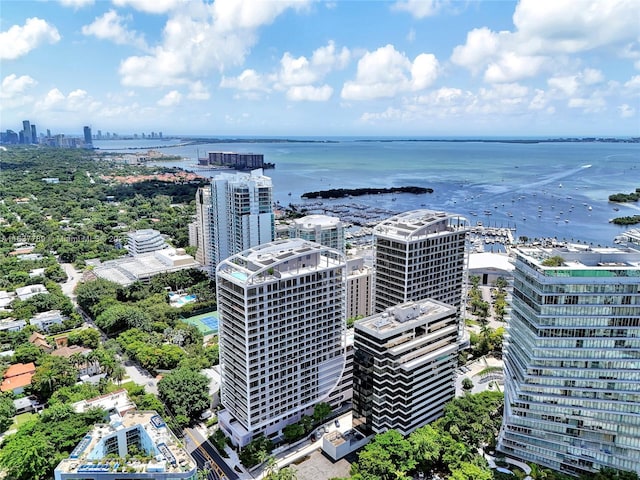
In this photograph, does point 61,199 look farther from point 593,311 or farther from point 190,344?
point 593,311

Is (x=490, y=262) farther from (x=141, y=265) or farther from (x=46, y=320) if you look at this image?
(x=46, y=320)

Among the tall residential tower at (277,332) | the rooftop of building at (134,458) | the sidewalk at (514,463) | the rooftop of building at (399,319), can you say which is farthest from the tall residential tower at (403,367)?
the rooftop of building at (134,458)

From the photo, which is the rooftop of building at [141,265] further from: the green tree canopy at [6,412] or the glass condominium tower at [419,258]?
the glass condominium tower at [419,258]

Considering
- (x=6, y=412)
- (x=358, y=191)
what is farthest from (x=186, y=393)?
(x=358, y=191)

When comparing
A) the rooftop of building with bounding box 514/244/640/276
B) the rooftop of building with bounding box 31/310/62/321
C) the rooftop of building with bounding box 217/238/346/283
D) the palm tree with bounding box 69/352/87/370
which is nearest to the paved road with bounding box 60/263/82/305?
the rooftop of building with bounding box 31/310/62/321

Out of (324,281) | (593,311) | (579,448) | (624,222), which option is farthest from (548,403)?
(624,222)

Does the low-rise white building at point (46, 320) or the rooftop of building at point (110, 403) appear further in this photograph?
the low-rise white building at point (46, 320)

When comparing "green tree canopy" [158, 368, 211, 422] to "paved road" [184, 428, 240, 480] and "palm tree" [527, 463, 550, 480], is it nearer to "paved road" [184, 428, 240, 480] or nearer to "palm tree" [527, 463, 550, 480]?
"paved road" [184, 428, 240, 480]
